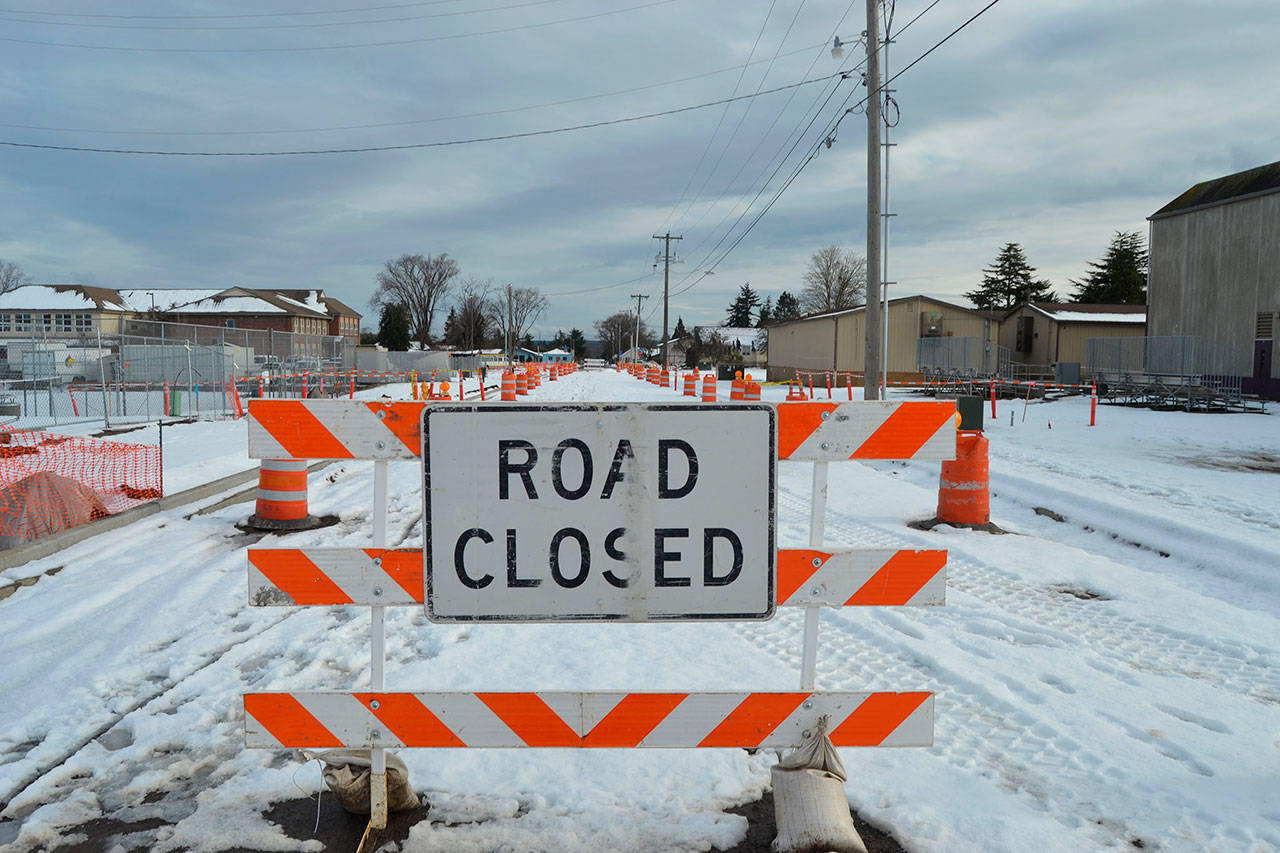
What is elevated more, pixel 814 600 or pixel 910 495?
pixel 814 600

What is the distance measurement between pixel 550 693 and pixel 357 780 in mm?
876

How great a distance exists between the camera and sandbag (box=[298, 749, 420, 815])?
3.36 m

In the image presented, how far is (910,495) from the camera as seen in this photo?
11.3 m

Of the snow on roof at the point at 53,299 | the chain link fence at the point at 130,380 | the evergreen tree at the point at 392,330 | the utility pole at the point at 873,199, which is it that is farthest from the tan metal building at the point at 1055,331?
the snow on roof at the point at 53,299

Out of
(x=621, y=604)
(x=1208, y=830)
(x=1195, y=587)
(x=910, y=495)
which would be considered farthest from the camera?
(x=910, y=495)

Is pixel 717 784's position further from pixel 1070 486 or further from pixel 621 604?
pixel 1070 486

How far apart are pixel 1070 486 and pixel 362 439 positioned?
10.7m

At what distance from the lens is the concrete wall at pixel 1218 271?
96.0ft

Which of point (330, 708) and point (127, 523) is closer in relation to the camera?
point (330, 708)

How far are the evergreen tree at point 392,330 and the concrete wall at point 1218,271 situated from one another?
276 ft

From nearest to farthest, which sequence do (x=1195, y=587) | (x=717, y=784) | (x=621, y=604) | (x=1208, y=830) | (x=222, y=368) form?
1. (x=621, y=604)
2. (x=1208, y=830)
3. (x=717, y=784)
4. (x=1195, y=587)
5. (x=222, y=368)

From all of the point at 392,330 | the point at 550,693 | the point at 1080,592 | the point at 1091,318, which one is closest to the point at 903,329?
the point at 1091,318

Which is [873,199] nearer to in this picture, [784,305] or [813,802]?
[813,802]

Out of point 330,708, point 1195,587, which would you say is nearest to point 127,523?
point 330,708
